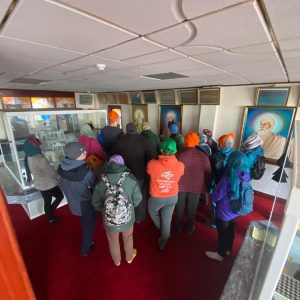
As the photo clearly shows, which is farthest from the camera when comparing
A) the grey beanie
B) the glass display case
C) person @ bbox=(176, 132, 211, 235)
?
the glass display case

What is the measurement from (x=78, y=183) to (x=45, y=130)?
1887 mm

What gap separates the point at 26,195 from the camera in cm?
268

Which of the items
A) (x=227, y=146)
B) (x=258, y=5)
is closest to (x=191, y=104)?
(x=227, y=146)

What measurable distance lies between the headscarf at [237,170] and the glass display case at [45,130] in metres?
2.74

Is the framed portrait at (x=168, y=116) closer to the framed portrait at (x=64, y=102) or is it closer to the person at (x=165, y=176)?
the person at (x=165, y=176)

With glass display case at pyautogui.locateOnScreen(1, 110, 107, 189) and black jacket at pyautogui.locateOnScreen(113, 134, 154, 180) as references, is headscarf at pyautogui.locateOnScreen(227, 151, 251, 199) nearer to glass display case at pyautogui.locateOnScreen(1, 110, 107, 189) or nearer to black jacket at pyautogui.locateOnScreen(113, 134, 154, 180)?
black jacket at pyautogui.locateOnScreen(113, 134, 154, 180)

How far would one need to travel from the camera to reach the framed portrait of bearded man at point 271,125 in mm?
2922

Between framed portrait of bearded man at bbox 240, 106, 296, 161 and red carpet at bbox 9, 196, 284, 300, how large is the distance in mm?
1619

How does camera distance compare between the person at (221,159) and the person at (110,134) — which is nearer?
the person at (221,159)

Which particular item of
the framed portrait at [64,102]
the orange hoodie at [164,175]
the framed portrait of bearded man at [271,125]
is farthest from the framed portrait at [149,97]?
the orange hoodie at [164,175]

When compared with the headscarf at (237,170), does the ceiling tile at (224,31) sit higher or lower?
higher

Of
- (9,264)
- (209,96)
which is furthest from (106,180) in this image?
(209,96)

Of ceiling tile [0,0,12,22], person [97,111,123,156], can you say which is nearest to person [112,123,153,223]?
person [97,111,123,156]

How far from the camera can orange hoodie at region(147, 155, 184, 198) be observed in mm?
1716
